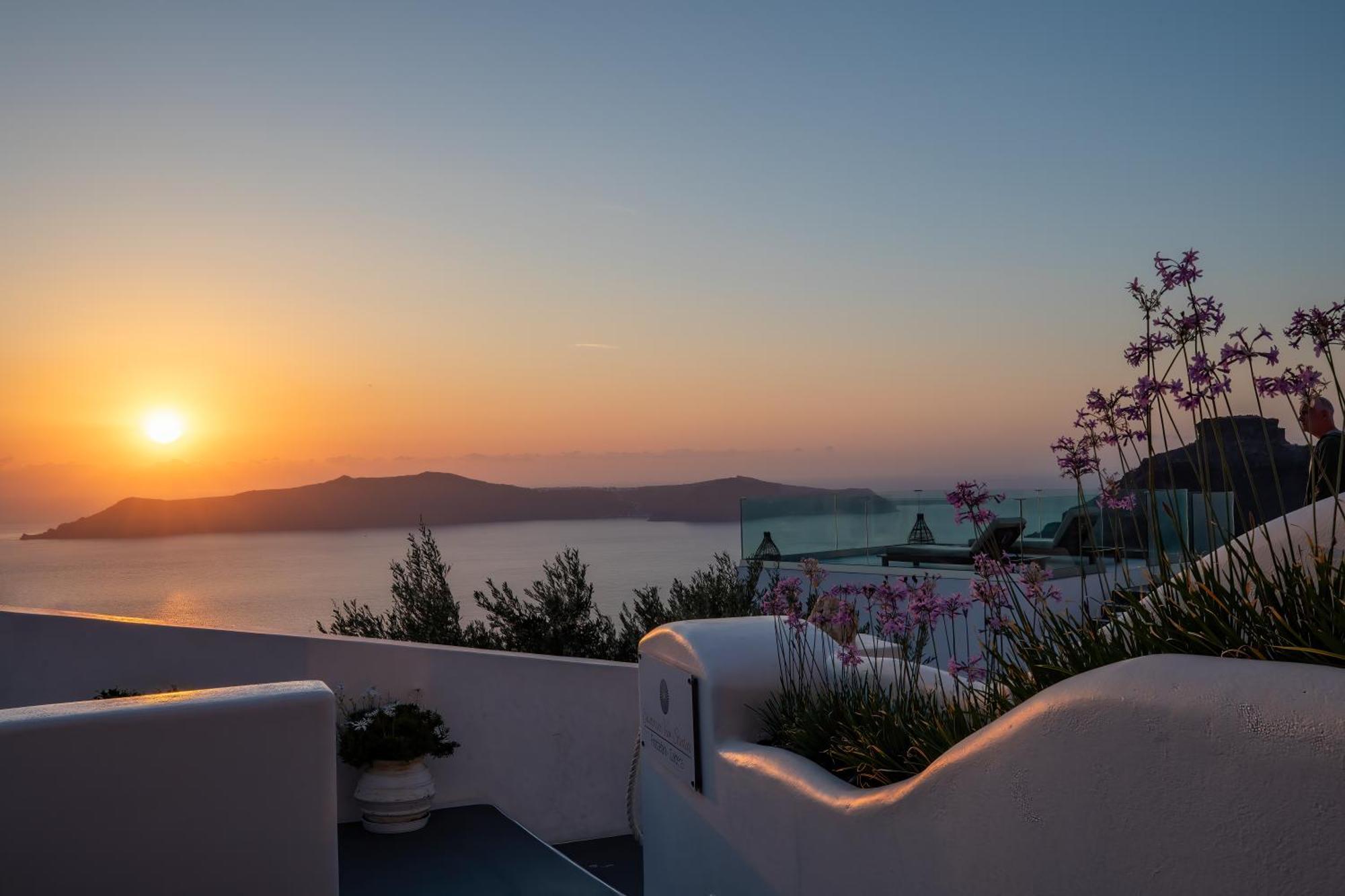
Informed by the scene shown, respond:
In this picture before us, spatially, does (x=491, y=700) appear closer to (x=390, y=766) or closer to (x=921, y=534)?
(x=390, y=766)

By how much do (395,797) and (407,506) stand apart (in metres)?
7.49

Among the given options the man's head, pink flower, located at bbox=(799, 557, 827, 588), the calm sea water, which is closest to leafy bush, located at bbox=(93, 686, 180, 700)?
the calm sea water

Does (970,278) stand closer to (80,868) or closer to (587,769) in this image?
(587,769)

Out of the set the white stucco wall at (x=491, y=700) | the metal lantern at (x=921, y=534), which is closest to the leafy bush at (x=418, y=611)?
the white stucco wall at (x=491, y=700)

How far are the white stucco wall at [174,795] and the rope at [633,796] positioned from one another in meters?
2.22

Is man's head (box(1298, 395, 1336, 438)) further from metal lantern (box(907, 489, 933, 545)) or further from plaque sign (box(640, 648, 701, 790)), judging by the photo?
metal lantern (box(907, 489, 933, 545))

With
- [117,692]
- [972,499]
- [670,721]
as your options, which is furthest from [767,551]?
[972,499]

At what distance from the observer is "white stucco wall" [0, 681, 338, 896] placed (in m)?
3.02

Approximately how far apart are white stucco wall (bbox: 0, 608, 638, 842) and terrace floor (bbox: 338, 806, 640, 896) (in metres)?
0.18

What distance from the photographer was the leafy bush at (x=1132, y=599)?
6.45 feet

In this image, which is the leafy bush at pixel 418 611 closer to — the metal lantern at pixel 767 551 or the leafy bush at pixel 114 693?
the leafy bush at pixel 114 693

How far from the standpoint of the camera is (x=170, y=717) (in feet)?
10.6

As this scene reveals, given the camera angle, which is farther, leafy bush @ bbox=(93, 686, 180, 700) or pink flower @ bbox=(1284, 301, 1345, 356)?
leafy bush @ bbox=(93, 686, 180, 700)

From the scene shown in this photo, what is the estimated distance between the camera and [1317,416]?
205cm
